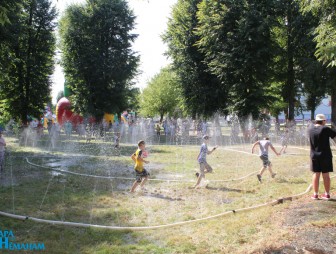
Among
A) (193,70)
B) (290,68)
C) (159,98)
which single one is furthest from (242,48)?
(159,98)

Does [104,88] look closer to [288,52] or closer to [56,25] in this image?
[56,25]

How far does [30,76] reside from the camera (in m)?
32.1

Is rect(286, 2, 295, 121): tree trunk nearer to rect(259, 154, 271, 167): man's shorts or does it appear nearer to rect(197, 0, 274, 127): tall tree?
rect(197, 0, 274, 127): tall tree

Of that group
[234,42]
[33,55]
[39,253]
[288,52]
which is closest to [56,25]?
[33,55]

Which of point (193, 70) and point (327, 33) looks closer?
point (327, 33)

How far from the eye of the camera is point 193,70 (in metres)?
34.1

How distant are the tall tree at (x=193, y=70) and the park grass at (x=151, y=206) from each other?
18365 mm

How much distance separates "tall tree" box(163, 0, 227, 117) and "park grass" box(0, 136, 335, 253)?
18365 millimetres

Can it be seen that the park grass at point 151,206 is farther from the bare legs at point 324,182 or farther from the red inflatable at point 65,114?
the red inflatable at point 65,114

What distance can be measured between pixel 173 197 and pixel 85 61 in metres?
27.1

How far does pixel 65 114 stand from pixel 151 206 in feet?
111

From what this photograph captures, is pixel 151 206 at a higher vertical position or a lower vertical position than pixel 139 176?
lower

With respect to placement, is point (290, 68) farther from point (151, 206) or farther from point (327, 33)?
point (151, 206)

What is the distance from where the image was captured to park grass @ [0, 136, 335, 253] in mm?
6129
